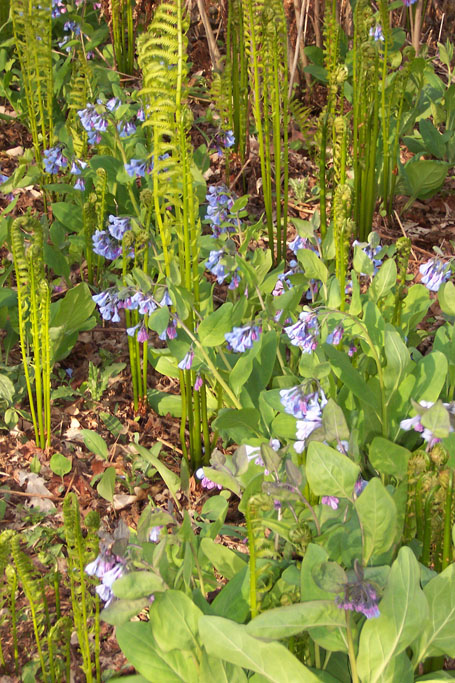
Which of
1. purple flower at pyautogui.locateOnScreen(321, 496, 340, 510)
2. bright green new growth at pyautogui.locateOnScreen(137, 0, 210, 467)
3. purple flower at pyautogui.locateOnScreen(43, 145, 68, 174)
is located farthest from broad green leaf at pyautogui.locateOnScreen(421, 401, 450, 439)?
Answer: purple flower at pyautogui.locateOnScreen(43, 145, 68, 174)

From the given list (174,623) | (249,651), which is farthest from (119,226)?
(249,651)

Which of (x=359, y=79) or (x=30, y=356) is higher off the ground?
(x=359, y=79)

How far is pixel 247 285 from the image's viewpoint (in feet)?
7.72

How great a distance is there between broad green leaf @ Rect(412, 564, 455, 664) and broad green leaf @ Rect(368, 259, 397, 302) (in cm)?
94

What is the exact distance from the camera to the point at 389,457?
1831mm

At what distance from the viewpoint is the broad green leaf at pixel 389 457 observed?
71.6 inches

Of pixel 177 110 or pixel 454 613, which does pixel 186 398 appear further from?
pixel 454 613

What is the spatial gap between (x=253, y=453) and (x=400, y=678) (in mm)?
570

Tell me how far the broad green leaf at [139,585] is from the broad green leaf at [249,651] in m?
0.14

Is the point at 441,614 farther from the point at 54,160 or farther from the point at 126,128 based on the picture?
the point at 54,160

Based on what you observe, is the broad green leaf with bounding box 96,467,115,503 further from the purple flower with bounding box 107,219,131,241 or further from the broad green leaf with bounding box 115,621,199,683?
the purple flower with bounding box 107,219,131,241

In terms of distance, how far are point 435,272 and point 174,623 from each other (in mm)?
1187

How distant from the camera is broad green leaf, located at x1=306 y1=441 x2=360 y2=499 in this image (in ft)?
4.99

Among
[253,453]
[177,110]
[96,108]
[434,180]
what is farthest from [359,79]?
[253,453]
